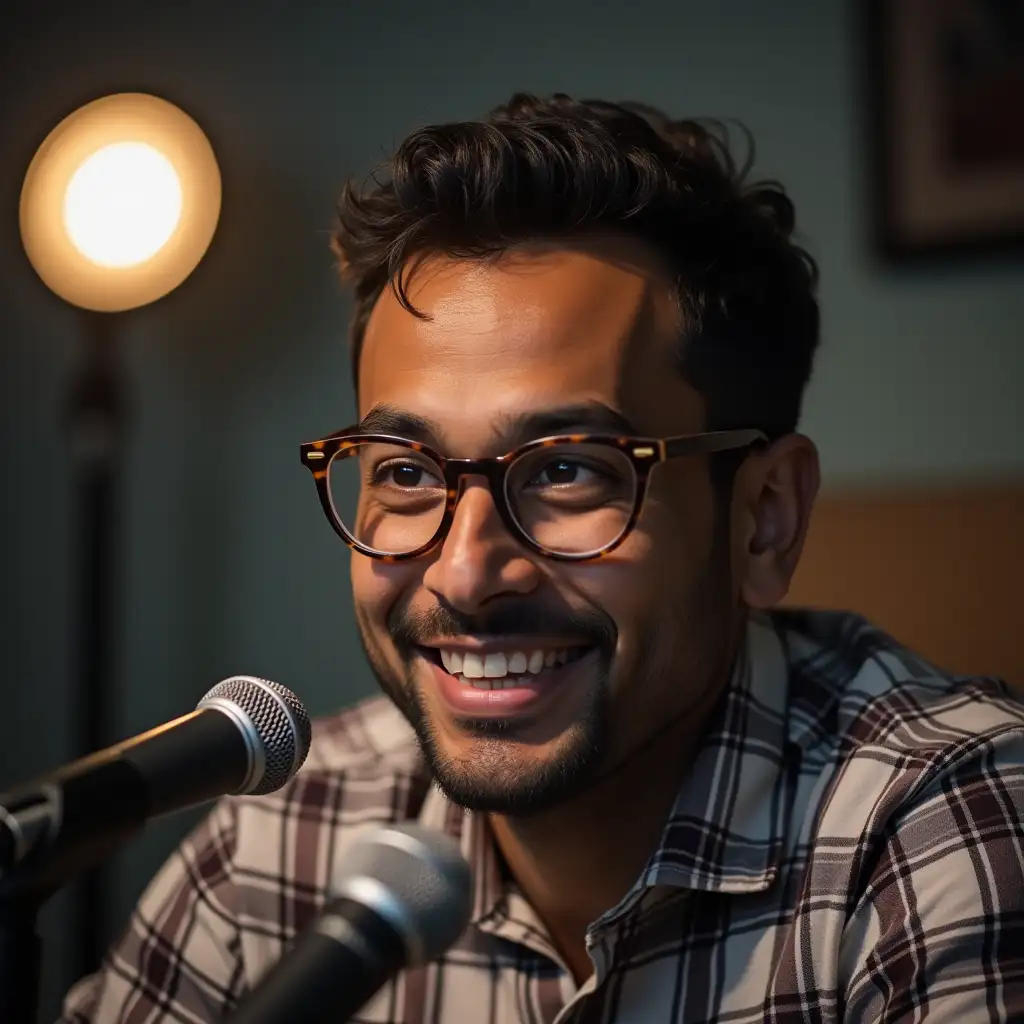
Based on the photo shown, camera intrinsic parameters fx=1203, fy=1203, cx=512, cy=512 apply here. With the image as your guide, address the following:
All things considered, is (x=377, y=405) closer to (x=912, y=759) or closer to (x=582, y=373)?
(x=582, y=373)

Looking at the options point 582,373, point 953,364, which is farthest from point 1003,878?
point 953,364

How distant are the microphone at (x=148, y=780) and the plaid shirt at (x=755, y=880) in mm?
528

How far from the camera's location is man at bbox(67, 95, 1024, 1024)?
1.02m

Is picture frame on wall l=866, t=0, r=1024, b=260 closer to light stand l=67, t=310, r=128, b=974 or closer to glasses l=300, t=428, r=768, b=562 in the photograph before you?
glasses l=300, t=428, r=768, b=562

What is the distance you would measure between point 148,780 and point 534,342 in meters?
0.56

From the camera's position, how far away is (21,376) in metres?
2.44

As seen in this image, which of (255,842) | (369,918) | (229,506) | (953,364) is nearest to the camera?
(369,918)

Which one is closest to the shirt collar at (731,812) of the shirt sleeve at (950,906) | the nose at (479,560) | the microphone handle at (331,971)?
the shirt sleeve at (950,906)

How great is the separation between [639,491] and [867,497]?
89 centimetres

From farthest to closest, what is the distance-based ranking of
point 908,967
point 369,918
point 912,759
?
1. point 912,759
2. point 908,967
3. point 369,918

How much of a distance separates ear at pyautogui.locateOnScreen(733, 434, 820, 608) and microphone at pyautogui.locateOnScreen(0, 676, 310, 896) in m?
0.61

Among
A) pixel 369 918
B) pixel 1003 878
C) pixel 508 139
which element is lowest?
pixel 1003 878

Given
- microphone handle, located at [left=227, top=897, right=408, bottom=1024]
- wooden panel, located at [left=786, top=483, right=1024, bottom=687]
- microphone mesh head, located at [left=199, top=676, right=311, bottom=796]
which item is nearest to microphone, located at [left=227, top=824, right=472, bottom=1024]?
microphone handle, located at [left=227, top=897, right=408, bottom=1024]

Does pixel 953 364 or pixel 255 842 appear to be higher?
pixel 953 364
